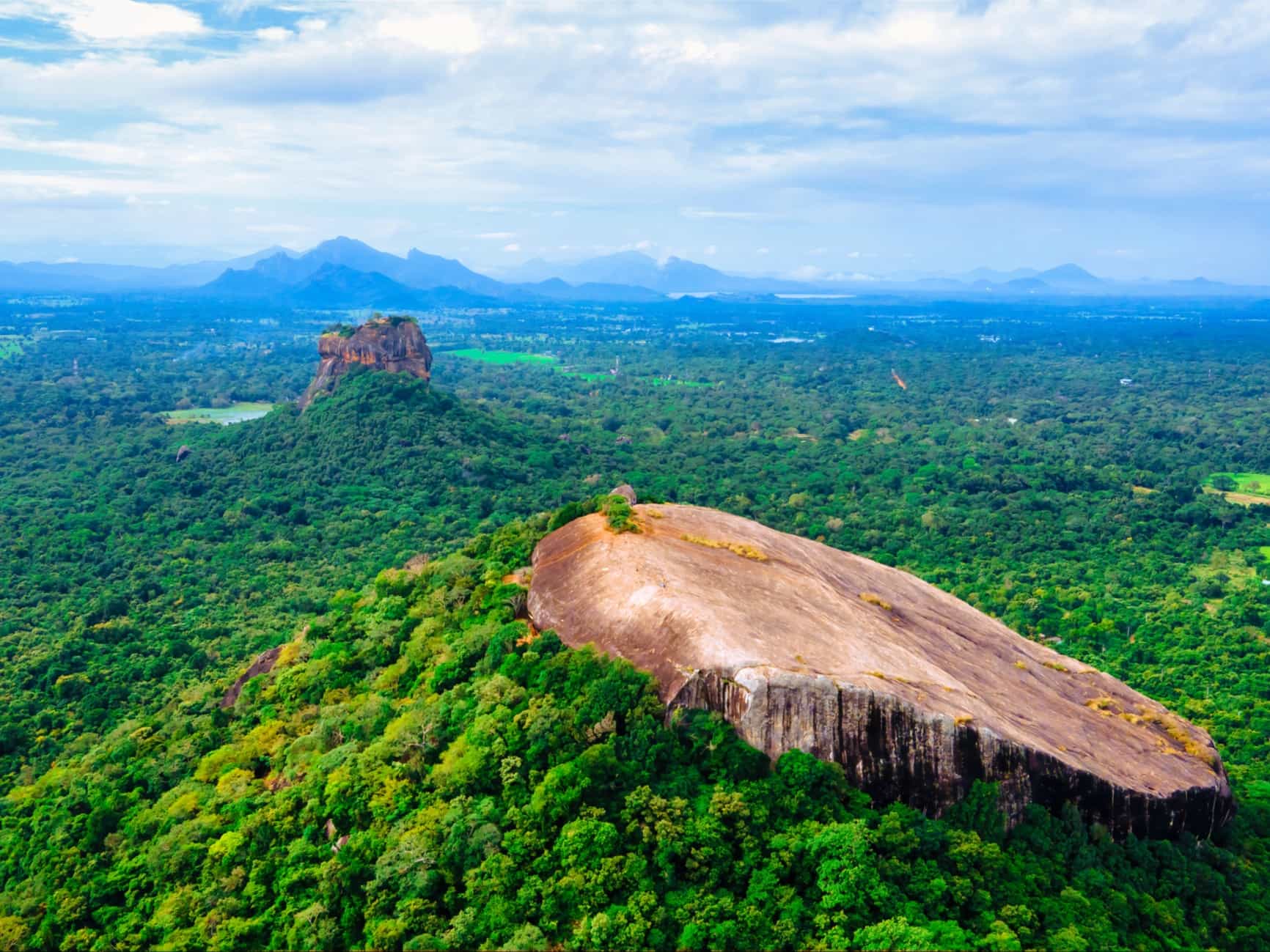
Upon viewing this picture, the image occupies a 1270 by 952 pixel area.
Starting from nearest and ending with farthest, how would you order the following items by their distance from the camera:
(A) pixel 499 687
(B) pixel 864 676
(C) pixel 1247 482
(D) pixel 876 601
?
(B) pixel 864 676 → (A) pixel 499 687 → (D) pixel 876 601 → (C) pixel 1247 482

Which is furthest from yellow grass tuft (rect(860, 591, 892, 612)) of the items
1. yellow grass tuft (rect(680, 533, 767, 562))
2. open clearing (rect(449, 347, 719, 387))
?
open clearing (rect(449, 347, 719, 387))

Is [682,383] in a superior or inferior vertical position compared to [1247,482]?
superior

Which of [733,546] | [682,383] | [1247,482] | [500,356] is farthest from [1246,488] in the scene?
[500,356]

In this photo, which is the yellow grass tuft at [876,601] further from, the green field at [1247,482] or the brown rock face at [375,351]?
the green field at [1247,482]

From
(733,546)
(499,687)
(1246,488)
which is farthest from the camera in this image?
(1246,488)

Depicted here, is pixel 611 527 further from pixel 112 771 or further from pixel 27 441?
pixel 27 441

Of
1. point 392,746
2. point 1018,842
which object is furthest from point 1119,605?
point 392,746

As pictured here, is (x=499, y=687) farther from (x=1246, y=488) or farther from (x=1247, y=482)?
(x=1247, y=482)
